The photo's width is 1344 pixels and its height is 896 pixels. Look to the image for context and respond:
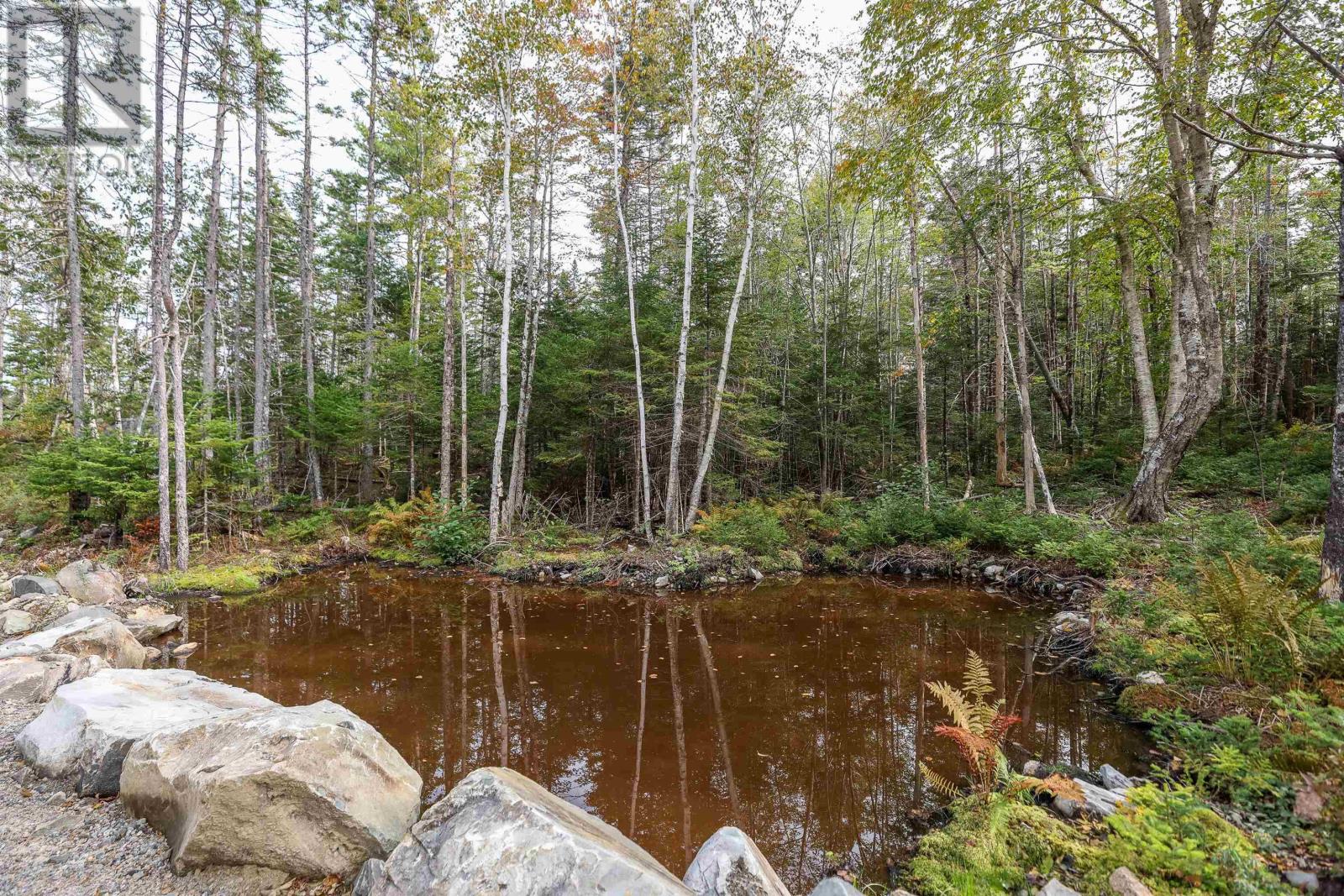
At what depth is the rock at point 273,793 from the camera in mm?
2322

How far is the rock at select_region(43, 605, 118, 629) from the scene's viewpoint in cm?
588

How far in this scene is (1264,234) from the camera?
44.7 ft

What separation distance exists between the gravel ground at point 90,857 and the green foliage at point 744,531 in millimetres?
8820

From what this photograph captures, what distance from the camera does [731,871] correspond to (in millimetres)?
2227

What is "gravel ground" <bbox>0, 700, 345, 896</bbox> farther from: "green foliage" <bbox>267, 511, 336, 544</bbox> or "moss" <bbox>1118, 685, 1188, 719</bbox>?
"green foliage" <bbox>267, 511, 336, 544</bbox>

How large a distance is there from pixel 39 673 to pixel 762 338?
45.4 ft

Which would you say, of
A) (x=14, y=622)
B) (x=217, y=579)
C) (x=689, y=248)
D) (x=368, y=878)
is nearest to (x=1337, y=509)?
(x=368, y=878)

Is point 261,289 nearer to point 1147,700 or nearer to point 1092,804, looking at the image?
point 1092,804

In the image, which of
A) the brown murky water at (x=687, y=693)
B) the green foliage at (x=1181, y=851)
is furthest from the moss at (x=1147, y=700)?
the green foliage at (x=1181, y=851)

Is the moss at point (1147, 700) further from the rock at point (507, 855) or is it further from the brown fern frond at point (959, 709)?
the rock at point (507, 855)

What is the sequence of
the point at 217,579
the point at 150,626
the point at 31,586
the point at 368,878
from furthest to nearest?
the point at 217,579, the point at 31,586, the point at 150,626, the point at 368,878

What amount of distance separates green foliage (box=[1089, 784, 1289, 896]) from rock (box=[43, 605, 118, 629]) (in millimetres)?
9072

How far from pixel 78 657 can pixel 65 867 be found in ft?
12.3

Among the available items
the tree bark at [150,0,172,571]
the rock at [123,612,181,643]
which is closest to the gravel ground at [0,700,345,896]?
the rock at [123,612,181,643]
